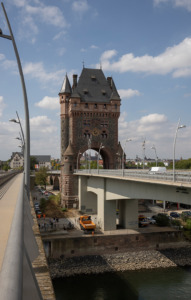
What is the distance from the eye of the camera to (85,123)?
56875 millimetres

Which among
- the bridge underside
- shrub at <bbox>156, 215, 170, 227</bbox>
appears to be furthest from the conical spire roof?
shrub at <bbox>156, 215, 170, 227</bbox>

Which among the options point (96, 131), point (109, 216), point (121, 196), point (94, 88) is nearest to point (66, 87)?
point (94, 88)

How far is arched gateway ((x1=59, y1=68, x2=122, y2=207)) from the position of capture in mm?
55062

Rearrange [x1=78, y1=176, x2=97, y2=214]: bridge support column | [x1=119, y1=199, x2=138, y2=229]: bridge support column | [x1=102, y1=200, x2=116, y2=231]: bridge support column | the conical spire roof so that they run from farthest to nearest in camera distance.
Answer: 1. the conical spire roof
2. [x1=78, y1=176, x2=97, y2=214]: bridge support column
3. [x1=119, y1=199, x2=138, y2=229]: bridge support column
4. [x1=102, y1=200, x2=116, y2=231]: bridge support column

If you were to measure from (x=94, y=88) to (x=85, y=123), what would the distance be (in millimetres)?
9424

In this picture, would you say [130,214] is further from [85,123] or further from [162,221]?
[85,123]

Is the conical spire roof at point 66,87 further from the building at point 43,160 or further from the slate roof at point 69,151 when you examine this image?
the building at point 43,160

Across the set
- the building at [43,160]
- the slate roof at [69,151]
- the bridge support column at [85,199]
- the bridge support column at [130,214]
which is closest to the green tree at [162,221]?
the bridge support column at [130,214]

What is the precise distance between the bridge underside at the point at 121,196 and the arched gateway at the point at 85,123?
3571mm

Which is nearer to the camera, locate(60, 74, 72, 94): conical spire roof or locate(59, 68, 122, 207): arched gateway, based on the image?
locate(59, 68, 122, 207): arched gateway

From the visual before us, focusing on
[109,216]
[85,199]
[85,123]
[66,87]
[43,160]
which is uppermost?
[66,87]

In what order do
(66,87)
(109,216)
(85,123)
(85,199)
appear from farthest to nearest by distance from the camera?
(66,87), (85,123), (85,199), (109,216)

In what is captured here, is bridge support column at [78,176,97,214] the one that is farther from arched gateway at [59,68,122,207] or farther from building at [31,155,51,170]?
building at [31,155,51,170]

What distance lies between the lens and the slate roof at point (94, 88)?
58.7 m
